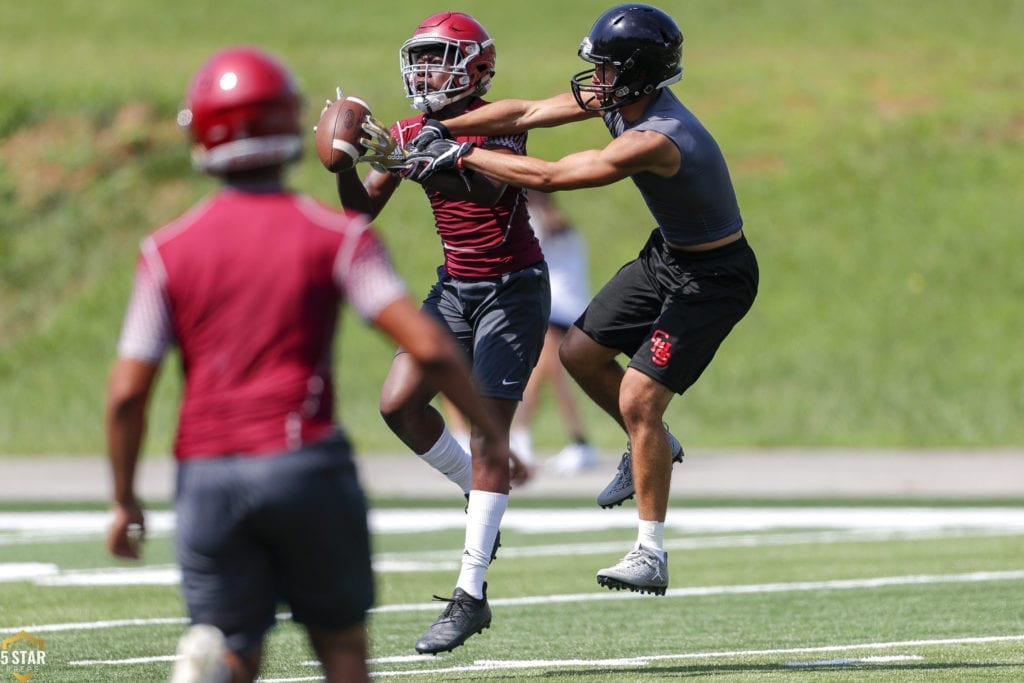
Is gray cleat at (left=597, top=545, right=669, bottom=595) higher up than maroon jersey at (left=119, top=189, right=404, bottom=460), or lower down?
lower down

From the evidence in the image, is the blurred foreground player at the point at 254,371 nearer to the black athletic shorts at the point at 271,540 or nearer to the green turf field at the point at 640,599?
the black athletic shorts at the point at 271,540

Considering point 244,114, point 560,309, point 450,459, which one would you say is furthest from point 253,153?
point 560,309

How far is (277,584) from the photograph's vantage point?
4121 millimetres

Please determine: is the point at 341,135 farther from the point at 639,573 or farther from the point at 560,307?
the point at 560,307

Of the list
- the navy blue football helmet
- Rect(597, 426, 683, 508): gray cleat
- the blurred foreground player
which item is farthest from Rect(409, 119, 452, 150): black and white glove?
the blurred foreground player

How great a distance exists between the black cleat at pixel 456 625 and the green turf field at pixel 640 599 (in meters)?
0.14

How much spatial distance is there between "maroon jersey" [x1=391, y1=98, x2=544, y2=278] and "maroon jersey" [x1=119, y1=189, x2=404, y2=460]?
307cm

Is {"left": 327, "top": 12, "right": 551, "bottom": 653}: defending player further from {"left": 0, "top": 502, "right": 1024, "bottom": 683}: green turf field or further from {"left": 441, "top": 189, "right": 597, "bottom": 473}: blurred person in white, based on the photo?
{"left": 441, "top": 189, "right": 597, "bottom": 473}: blurred person in white

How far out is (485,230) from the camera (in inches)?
281

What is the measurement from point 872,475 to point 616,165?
326 inches

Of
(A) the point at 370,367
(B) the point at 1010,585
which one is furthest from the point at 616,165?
(A) the point at 370,367

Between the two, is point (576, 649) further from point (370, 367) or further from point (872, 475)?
point (370, 367)

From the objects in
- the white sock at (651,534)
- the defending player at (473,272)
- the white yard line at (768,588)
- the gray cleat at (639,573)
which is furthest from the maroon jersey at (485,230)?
the white yard line at (768,588)

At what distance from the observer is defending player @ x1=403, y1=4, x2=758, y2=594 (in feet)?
21.5
